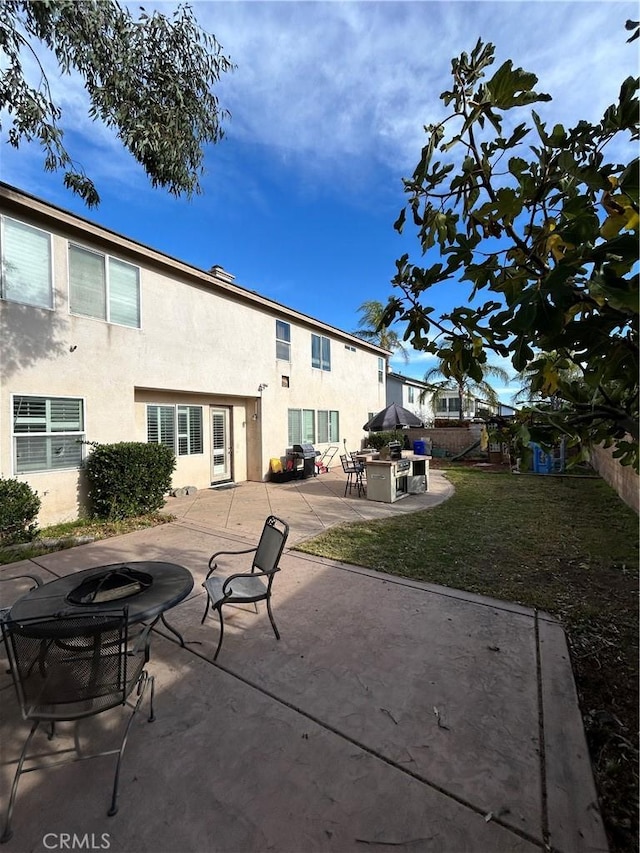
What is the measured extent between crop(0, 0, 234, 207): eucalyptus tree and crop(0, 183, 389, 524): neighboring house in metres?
1.76

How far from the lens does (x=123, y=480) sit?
7406 millimetres

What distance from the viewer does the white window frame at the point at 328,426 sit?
15.4 metres

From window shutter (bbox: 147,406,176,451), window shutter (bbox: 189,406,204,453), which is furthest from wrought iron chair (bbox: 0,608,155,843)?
window shutter (bbox: 189,406,204,453)

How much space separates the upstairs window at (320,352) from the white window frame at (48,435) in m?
9.02

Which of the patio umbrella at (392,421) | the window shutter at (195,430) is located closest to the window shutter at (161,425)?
the window shutter at (195,430)

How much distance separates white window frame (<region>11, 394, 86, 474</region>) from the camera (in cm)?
667

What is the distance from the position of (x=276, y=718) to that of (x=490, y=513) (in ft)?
22.4

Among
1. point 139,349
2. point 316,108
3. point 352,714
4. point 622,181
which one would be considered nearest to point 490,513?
point 352,714

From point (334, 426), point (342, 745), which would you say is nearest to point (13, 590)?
point (342, 745)

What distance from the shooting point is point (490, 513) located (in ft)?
26.2

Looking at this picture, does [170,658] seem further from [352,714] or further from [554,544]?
[554,544]

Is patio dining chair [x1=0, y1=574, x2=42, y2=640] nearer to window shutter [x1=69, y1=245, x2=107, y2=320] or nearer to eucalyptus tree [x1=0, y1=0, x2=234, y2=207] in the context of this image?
window shutter [x1=69, y1=245, x2=107, y2=320]

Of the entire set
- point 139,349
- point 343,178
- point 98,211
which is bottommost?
point 139,349

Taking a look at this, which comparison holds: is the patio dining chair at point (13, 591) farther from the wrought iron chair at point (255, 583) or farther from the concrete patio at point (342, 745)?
the wrought iron chair at point (255, 583)
